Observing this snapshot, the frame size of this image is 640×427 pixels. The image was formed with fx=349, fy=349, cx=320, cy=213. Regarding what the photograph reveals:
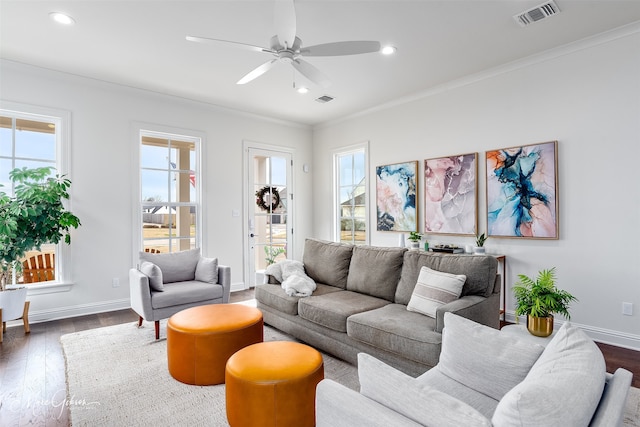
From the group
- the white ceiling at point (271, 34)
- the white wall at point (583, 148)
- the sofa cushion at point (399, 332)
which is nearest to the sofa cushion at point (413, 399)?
the sofa cushion at point (399, 332)

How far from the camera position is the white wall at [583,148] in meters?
3.09

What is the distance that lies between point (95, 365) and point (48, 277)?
1965mm

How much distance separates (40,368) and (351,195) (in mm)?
4384

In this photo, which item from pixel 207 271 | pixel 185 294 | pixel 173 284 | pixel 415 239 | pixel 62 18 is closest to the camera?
pixel 62 18

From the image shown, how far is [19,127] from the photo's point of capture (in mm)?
3924

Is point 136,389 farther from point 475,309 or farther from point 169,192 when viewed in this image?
point 169,192

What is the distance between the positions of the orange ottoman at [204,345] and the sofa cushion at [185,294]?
0.80 metres

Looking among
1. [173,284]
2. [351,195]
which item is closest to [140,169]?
[173,284]

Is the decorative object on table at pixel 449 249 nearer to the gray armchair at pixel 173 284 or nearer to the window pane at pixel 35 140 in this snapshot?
the gray armchair at pixel 173 284

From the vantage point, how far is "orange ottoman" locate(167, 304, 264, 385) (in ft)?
7.93

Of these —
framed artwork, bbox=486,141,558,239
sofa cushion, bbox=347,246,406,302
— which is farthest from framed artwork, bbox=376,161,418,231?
sofa cushion, bbox=347,246,406,302

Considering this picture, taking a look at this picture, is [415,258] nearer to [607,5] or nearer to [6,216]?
[607,5]

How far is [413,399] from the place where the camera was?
1.05m

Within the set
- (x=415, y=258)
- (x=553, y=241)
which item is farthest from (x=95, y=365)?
(x=553, y=241)
